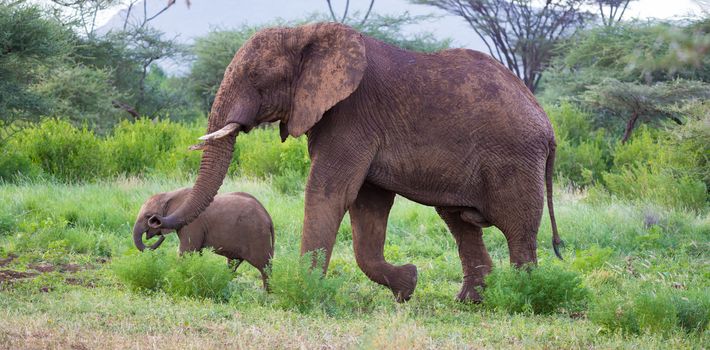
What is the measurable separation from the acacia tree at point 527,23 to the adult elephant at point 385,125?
114 ft

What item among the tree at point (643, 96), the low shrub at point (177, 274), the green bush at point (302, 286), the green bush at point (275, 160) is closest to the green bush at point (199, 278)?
the low shrub at point (177, 274)

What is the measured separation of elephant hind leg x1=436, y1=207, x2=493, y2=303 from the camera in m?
7.88

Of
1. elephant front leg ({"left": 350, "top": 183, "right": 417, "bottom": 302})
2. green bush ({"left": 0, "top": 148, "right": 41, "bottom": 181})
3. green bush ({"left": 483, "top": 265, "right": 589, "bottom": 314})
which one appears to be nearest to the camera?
green bush ({"left": 483, "top": 265, "right": 589, "bottom": 314})

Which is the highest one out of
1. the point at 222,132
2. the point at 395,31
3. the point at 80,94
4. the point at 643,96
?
the point at 222,132

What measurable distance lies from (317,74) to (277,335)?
6.57 feet

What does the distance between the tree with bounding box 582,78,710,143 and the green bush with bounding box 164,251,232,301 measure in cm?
1607

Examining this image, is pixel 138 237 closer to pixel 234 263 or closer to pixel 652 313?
pixel 234 263

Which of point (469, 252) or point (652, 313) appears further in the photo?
point (469, 252)

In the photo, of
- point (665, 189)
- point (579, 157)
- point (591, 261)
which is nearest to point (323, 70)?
point (591, 261)

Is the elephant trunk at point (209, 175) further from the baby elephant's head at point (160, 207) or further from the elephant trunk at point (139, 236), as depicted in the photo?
the baby elephant's head at point (160, 207)

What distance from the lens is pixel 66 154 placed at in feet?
56.4

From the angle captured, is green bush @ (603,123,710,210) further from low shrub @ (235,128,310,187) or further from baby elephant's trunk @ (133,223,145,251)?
baby elephant's trunk @ (133,223,145,251)

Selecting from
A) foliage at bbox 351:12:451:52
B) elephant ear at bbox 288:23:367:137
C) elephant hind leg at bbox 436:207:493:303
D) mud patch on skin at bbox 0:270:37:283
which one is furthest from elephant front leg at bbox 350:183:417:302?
foliage at bbox 351:12:451:52

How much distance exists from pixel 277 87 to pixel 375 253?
1452 millimetres
